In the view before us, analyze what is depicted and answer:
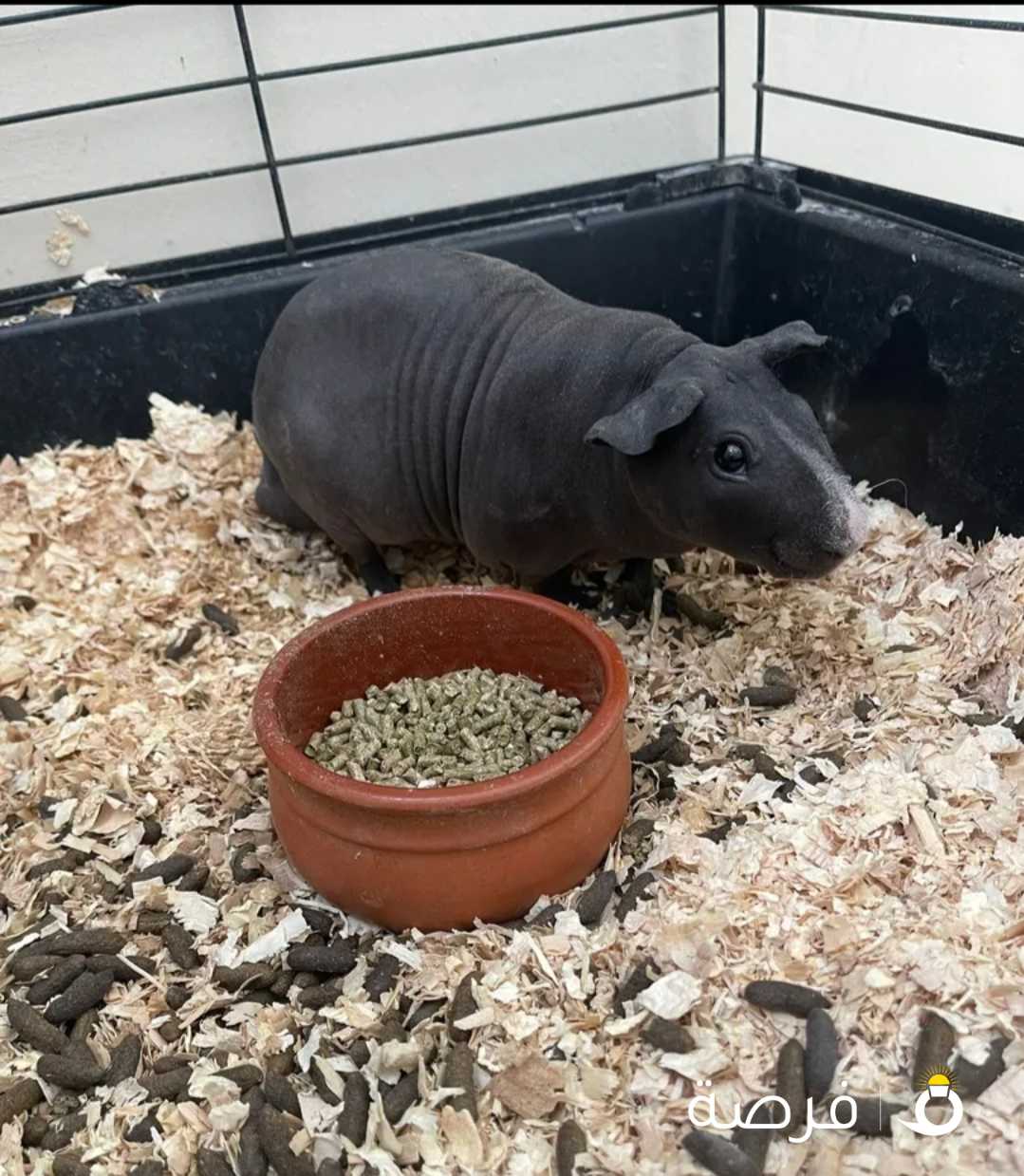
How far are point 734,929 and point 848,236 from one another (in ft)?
7.14

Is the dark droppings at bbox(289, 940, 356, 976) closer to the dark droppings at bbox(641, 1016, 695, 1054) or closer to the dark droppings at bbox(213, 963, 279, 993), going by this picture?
the dark droppings at bbox(213, 963, 279, 993)

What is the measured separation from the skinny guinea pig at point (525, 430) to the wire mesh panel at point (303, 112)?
2.84 ft

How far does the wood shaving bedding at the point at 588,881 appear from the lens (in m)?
1.97

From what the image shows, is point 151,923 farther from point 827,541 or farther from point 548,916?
point 827,541

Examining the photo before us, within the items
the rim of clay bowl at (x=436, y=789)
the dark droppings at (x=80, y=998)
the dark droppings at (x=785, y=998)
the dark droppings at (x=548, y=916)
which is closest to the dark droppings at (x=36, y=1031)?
the dark droppings at (x=80, y=998)

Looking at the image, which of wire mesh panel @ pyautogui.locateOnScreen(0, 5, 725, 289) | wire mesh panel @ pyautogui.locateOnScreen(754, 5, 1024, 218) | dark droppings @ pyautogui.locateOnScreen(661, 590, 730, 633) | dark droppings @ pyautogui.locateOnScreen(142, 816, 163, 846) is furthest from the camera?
wire mesh panel @ pyautogui.locateOnScreen(754, 5, 1024, 218)

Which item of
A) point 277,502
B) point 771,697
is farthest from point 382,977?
point 277,502

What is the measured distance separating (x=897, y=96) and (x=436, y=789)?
332 cm

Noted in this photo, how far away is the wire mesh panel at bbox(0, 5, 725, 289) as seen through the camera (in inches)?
148

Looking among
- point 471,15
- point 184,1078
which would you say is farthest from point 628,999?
point 471,15

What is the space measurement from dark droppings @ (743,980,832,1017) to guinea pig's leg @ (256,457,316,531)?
80.2 inches

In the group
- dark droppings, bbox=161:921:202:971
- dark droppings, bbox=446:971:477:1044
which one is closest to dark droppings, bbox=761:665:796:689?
dark droppings, bbox=446:971:477:1044

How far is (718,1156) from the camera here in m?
1.82

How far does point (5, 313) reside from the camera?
12.3 ft
